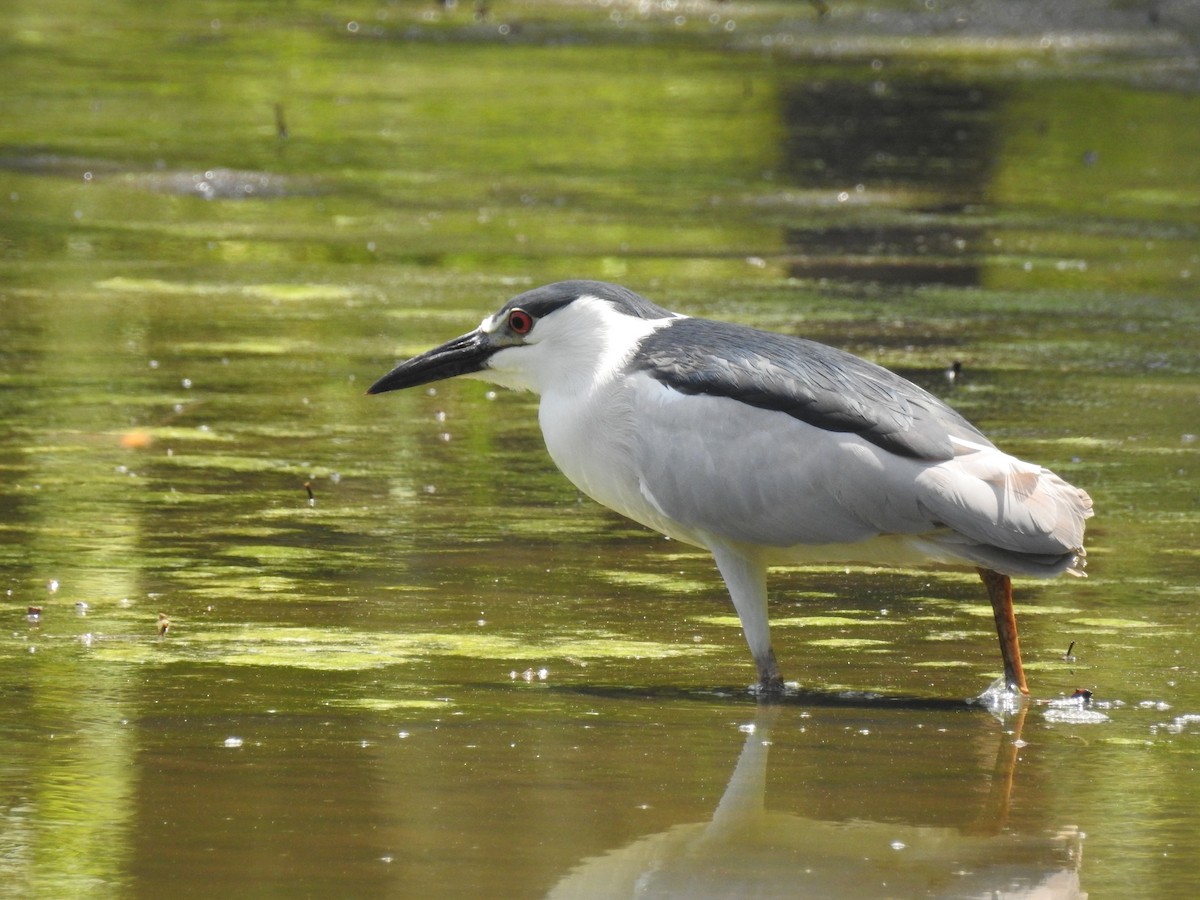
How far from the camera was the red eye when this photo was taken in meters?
7.11

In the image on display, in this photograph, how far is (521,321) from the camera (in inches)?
281

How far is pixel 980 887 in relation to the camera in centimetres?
515

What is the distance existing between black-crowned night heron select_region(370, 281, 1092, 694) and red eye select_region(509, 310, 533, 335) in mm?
65

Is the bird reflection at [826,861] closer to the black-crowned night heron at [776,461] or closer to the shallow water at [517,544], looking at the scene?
the shallow water at [517,544]

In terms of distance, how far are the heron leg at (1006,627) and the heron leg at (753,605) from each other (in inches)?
24.4

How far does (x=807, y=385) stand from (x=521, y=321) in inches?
37.0

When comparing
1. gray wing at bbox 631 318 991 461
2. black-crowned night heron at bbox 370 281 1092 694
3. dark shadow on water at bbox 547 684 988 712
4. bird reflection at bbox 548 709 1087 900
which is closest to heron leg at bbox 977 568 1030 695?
black-crowned night heron at bbox 370 281 1092 694

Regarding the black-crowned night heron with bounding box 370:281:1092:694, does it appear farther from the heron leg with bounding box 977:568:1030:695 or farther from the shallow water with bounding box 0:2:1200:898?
the shallow water with bounding box 0:2:1200:898

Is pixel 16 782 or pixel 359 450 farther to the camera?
pixel 359 450

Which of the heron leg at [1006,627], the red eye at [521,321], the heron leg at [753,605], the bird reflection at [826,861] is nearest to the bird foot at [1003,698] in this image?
the heron leg at [1006,627]

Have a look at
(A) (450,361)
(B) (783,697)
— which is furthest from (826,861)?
(A) (450,361)

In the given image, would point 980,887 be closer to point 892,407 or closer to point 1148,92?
point 892,407

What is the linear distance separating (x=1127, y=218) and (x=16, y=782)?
41.6 ft

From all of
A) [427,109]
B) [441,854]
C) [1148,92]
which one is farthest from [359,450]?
[1148,92]
